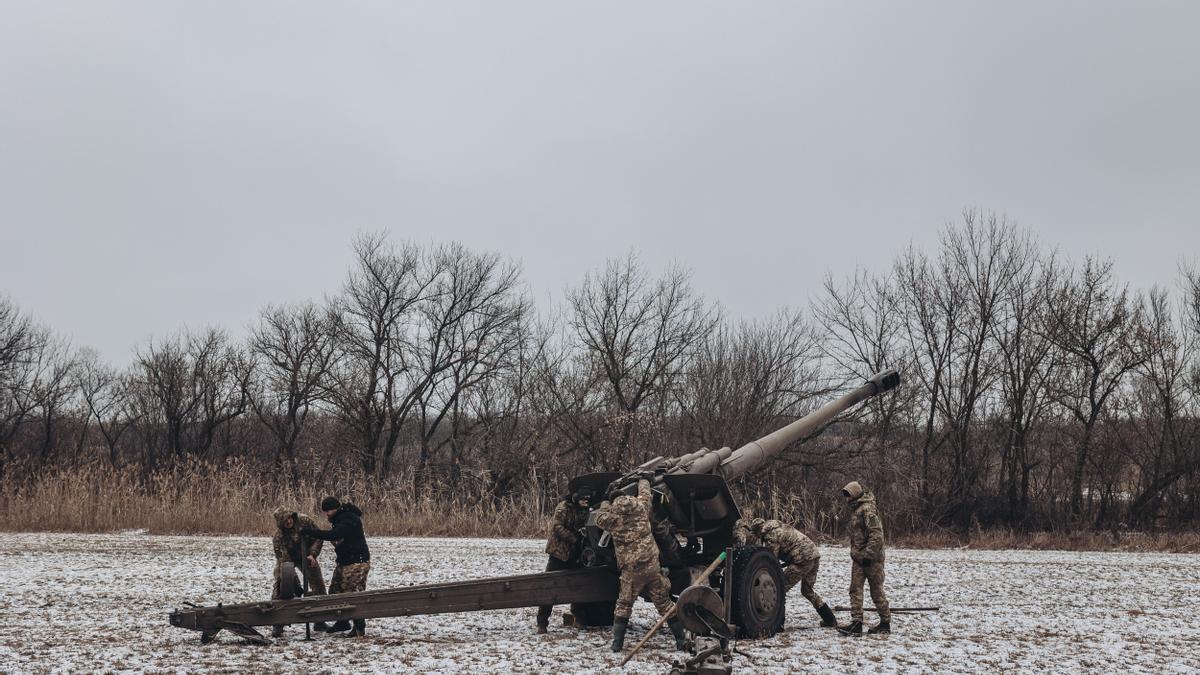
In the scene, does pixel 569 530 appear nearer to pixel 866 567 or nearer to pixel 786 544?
pixel 786 544

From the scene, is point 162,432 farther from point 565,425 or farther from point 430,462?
point 565,425

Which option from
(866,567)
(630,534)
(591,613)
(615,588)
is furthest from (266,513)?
(866,567)

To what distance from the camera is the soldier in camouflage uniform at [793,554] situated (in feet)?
31.7

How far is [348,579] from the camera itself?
9164 mm

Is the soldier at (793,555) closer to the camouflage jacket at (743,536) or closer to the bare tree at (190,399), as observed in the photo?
the camouflage jacket at (743,536)

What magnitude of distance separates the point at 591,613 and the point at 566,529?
34.6 inches

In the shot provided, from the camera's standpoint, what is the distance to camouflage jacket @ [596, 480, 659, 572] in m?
8.53

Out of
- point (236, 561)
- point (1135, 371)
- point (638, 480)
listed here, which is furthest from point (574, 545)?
point (1135, 371)

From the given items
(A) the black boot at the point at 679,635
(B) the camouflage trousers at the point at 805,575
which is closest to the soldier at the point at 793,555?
(B) the camouflage trousers at the point at 805,575

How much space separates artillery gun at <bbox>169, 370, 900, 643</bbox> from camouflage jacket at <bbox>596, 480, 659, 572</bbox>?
0.38 m

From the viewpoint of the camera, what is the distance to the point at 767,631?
9.03 metres

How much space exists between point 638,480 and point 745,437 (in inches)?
644

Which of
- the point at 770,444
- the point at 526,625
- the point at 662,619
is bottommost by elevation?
the point at 526,625

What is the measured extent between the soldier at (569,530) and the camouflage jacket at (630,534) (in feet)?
3.14
